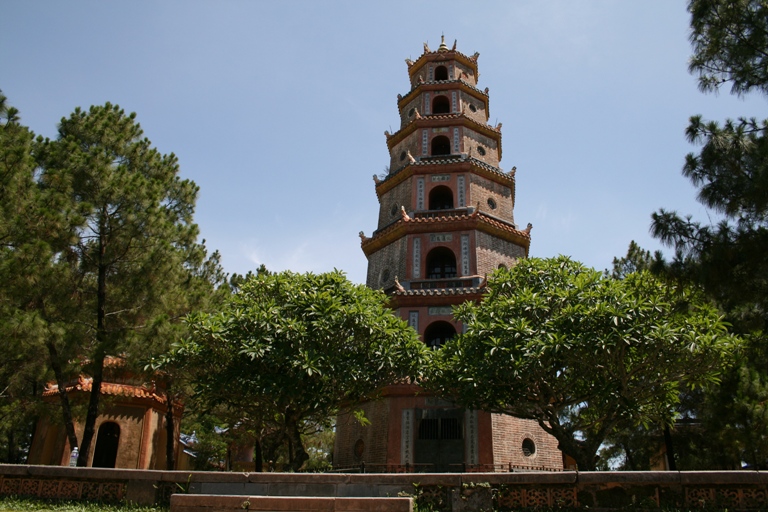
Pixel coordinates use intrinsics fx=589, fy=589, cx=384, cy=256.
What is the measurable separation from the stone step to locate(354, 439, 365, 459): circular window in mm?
10473

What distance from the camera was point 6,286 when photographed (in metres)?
12.6

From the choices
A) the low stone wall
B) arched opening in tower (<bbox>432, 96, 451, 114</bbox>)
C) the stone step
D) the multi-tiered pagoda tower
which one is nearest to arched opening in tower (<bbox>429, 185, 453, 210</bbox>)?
the multi-tiered pagoda tower

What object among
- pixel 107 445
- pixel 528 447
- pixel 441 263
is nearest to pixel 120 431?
pixel 107 445

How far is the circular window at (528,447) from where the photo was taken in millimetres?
18127

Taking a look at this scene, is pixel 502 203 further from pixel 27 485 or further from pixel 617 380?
pixel 27 485

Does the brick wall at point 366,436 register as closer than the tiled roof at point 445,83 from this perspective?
Yes

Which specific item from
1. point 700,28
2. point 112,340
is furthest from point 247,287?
point 700,28

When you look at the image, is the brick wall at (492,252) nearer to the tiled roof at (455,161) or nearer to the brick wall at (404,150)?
the tiled roof at (455,161)

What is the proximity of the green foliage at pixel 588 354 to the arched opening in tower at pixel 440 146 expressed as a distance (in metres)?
10.6

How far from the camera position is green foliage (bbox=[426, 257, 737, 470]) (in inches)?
544

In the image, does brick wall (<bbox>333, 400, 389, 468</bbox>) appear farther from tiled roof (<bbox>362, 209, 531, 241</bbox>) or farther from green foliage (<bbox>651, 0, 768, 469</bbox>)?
green foliage (<bbox>651, 0, 768, 469</bbox>)

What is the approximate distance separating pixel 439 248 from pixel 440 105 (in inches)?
324

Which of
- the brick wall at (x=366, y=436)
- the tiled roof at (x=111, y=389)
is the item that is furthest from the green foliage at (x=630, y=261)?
the tiled roof at (x=111, y=389)

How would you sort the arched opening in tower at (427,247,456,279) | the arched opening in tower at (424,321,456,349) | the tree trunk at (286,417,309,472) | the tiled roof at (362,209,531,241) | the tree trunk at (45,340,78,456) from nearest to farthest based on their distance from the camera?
the tree trunk at (45,340,78,456) → the tree trunk at (286,417,309,472) → the arched opening in tower at (424,321,456,349) → the tiled roof at (362,209,531,241) → the arched opening in tower at (427,247,456,279)
